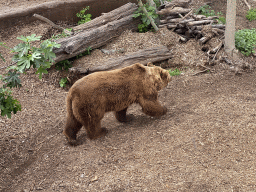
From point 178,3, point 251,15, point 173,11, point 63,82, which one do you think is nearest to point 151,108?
point 63,82

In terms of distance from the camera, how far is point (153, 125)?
225 inches

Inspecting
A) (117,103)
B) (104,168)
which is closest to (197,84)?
(117,103)

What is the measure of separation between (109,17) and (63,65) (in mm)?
2441

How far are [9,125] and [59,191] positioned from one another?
2.76m

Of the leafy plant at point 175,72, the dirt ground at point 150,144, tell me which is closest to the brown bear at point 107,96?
the dirt ground at point 150,144

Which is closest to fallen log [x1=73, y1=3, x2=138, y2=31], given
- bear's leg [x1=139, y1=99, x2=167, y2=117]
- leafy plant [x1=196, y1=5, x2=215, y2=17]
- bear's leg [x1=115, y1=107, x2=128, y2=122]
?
leafy plant [x1=196, y1=5, x2=215, y2=17]

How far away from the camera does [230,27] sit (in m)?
7.55

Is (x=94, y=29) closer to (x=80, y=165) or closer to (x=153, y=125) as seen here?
(x=153, y=125)

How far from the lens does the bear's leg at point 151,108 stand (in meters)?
5.63

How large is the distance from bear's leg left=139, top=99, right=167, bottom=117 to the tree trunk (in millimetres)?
3381

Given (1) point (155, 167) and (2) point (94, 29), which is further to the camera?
(2) point (94, 29)

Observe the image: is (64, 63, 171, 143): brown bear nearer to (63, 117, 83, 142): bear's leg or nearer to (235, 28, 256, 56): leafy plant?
(63, 117, 83, 142): bear's leg

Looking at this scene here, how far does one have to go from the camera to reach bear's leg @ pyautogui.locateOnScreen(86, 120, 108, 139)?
524 centimetres

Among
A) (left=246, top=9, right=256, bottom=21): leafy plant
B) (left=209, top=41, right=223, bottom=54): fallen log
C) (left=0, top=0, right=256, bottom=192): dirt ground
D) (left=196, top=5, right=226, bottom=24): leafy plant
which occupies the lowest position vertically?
(left=0, top=0, right=256, bottom=192): dirt ground
